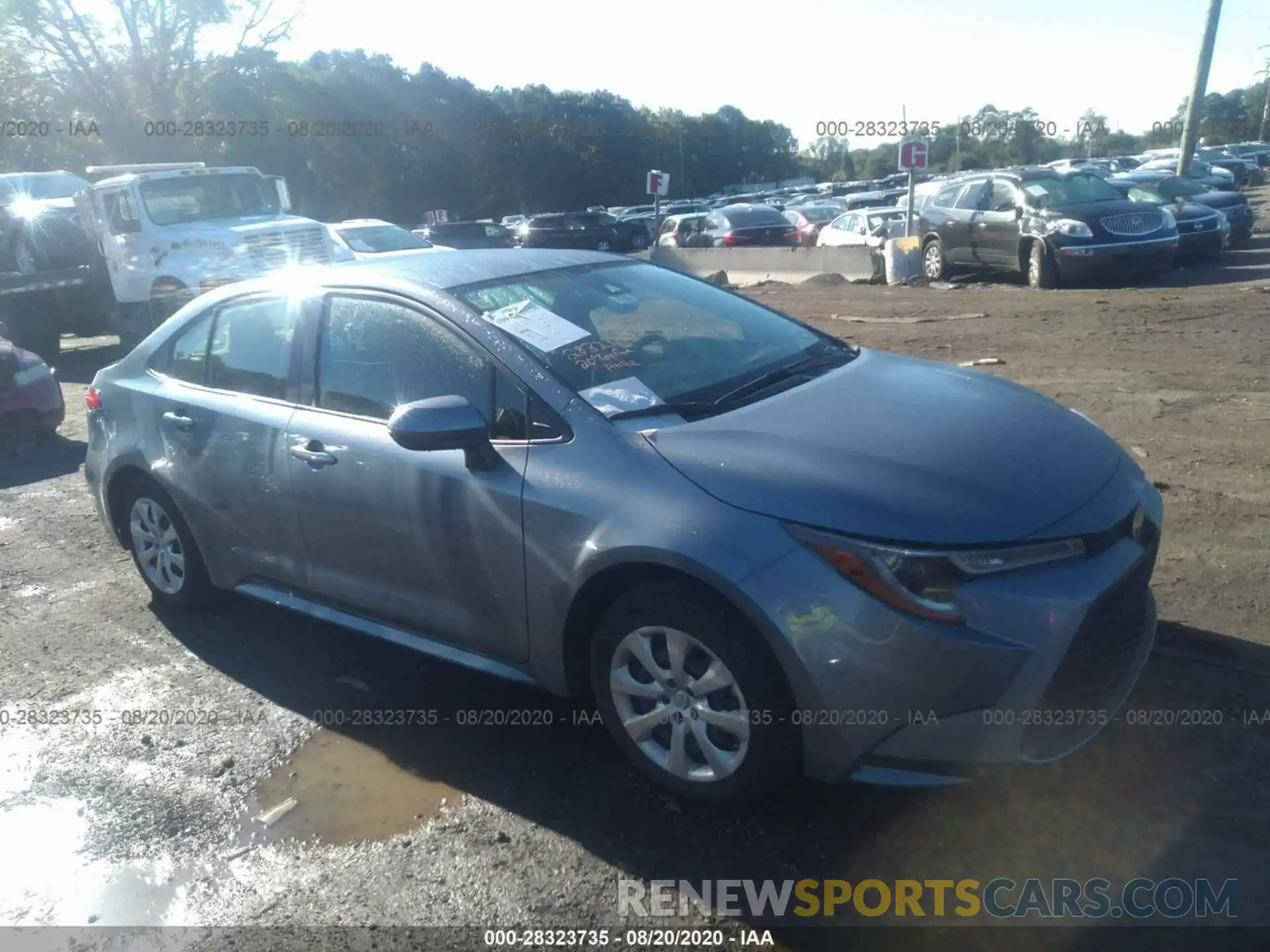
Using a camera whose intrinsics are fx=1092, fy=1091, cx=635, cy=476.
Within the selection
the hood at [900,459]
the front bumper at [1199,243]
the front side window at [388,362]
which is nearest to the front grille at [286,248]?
the front side window at [388,362]

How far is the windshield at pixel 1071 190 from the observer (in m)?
15.6

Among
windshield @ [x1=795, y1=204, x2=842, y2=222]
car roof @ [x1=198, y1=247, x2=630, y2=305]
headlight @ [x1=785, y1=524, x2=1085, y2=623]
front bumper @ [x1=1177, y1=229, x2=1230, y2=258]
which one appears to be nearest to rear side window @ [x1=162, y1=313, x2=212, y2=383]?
car roof @ [x1=198, y1=247, x2=630, y2=305]

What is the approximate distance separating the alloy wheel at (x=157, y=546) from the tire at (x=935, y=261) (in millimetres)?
14804

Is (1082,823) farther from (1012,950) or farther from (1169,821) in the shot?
(1012,950)

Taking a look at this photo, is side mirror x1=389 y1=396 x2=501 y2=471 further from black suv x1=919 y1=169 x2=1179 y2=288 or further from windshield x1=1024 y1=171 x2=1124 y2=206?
windshield x1=1024 y1=171 x2=1124 y2=206

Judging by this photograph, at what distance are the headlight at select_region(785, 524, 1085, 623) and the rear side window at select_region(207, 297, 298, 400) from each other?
2.55 m

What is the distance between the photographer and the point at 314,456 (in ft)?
13.6

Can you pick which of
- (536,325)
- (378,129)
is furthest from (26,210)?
(378,129)

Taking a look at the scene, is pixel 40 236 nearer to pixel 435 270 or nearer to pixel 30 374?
pixel 30 374

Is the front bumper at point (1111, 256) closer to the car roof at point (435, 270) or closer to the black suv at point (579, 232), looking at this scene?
the car roof at point (435, 270)

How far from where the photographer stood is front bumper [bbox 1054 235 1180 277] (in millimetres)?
14906

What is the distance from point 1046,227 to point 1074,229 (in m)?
0.42

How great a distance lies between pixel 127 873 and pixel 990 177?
53.0 ft

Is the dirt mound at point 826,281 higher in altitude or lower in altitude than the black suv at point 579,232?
higher
